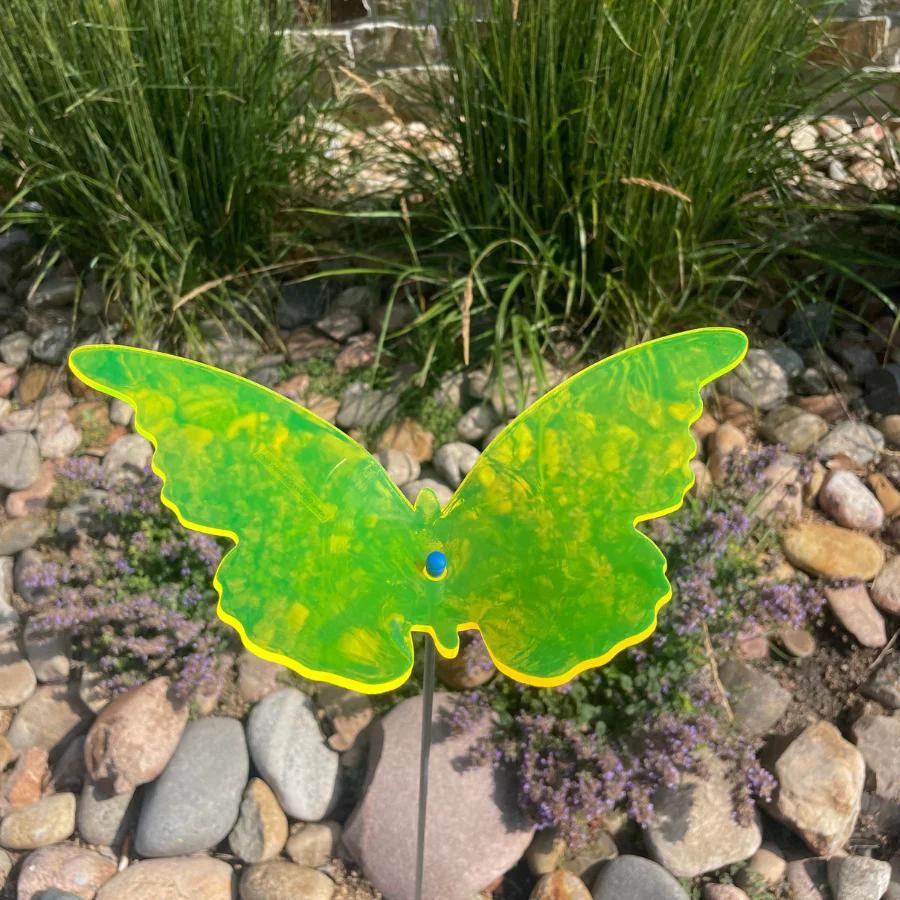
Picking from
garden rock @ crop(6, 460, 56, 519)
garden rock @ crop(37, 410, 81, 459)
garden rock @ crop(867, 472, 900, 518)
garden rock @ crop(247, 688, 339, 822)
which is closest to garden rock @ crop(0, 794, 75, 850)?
garden rock @ crop(247, 688, 339, 822)

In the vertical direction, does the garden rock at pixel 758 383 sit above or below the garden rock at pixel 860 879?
above

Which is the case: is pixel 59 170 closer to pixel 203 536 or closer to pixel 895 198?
pixel 203 536

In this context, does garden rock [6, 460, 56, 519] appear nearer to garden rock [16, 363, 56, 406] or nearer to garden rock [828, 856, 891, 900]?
garden rock [16, 363, 56, 406]

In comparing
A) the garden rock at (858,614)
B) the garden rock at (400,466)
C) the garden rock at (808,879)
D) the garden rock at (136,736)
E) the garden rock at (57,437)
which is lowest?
the garden rock at (808,879)

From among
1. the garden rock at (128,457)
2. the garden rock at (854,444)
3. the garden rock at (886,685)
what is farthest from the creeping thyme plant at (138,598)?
the garden rock at (854,444)

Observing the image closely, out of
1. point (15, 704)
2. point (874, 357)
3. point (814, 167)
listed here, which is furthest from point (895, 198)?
point (15, 704)

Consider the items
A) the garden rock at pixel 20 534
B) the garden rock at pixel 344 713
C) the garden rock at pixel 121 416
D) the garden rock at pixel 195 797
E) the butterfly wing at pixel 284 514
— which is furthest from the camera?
the garden rock at pixel 121 416

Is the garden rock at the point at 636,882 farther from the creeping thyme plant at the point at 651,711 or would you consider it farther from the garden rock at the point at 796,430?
the garden rock at the point at 796,430
